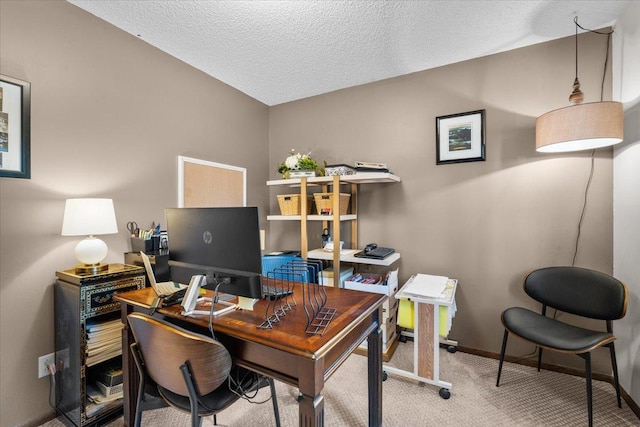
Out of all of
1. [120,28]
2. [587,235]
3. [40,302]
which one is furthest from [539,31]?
[40,302]

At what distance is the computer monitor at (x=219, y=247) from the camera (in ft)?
3.89

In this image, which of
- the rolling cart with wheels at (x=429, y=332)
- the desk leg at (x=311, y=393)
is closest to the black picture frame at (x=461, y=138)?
the rolling cart with wheels at (x=429, y=332)

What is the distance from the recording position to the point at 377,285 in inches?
96.6

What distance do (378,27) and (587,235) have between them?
2.20 meters

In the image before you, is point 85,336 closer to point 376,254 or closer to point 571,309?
point 376,254

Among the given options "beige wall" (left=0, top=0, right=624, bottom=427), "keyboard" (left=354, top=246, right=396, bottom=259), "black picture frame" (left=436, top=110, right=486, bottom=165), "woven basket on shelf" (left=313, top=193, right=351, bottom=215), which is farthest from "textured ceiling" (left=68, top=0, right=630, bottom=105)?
"keyboard" (left=354, top=246, right=396, bottom=259)

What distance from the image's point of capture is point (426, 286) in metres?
2.27

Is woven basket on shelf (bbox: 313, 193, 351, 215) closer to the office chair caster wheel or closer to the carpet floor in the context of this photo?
the carpet floor

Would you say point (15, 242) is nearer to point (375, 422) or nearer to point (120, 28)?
point (120, 28)

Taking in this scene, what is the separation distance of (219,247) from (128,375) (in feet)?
3.19

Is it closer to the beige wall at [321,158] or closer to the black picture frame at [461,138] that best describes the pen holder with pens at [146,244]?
the beige wall at [321,158]

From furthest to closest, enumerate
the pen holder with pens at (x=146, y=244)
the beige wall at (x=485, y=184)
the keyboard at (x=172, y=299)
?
the beige wall at (x=485, y=184) < the pen holder with pens at (x=146, y=244) < the keyboard at (x=172, y=299)

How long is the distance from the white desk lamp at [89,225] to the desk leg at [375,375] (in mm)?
1670

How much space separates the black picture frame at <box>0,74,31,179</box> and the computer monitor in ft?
3.26
